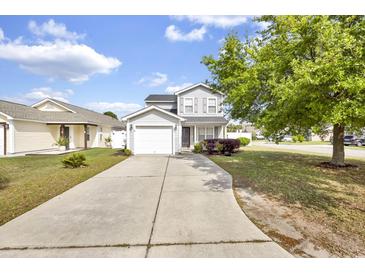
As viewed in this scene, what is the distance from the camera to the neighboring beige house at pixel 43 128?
47.6ft

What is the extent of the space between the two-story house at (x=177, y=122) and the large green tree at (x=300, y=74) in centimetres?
357

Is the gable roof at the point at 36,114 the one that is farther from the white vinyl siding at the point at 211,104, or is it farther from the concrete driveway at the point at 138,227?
the concrete driveway at the point at 138,227

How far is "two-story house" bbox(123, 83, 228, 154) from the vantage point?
14688mm

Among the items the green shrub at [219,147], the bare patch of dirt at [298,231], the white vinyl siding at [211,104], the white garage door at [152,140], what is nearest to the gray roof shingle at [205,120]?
the white vinyl siding at [211,104]

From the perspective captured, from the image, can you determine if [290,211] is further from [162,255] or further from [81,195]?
[81,195]

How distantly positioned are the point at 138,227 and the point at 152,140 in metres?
11.5

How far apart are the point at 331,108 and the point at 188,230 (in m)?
5.42

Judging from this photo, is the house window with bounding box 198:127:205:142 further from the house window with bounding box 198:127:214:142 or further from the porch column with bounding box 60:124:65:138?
the porch column with bounding box 60:124:65:138

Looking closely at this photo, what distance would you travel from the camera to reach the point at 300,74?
5.64 metres

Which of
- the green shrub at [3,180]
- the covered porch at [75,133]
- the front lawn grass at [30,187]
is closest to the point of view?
the front lawn grass at [30,187]

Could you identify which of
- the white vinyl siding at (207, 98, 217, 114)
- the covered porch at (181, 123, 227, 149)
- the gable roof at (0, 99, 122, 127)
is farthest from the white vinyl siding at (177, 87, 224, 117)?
the gable roof at (0, 99, 122, 127)

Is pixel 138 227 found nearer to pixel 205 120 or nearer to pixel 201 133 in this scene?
pixel 205 120

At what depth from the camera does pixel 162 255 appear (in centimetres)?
274
